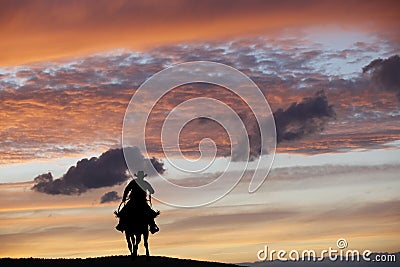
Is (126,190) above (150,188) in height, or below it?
below

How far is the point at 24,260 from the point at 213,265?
10593 millimetres

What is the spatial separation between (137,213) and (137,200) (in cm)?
70

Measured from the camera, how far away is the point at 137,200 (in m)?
47.8

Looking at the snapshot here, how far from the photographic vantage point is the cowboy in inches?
1880

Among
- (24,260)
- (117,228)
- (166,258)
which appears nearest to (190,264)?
(166,258)

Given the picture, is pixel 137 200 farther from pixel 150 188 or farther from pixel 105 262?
pixel 105 262

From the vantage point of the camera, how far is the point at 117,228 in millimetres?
47969

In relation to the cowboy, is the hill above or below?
below

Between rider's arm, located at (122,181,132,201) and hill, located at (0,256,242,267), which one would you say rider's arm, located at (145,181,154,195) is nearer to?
rider's arm, located at (122,181,132,201)

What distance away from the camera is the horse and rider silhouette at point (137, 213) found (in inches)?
1880

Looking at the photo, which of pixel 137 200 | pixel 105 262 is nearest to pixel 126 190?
pixel 137 200

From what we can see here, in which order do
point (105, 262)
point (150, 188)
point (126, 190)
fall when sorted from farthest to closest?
1. point (150, 188)
2. point (126, 190)
3. point (105, 262)

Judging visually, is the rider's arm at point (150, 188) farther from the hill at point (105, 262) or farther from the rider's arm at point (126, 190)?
the hill at point (105, 262)

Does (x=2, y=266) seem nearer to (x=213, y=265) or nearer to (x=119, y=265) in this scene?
(x=119, y=265)
